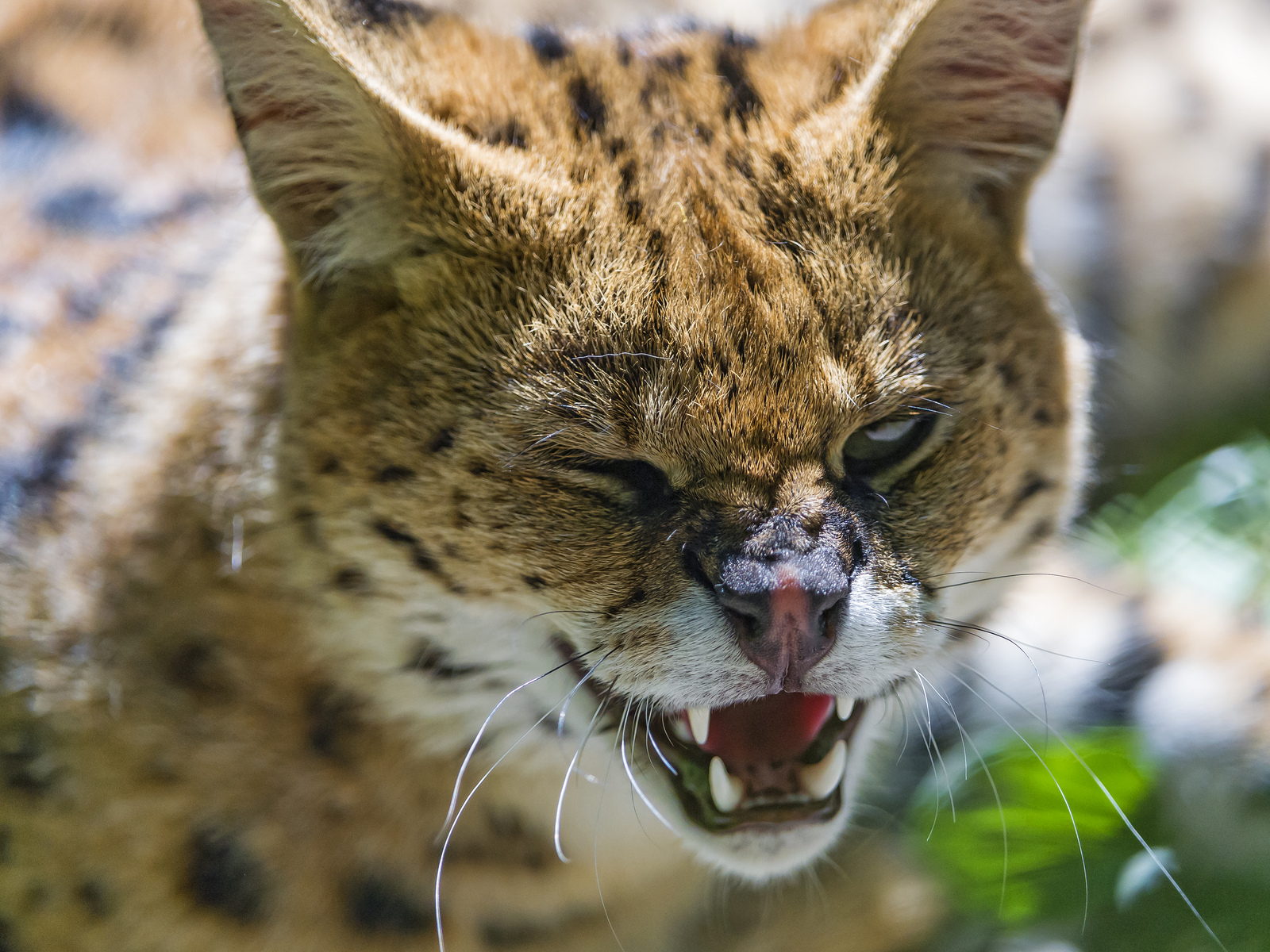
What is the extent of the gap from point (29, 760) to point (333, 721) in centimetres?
57

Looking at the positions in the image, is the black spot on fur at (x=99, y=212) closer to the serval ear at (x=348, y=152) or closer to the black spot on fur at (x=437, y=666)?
the serval ear at (x=348, y=152)

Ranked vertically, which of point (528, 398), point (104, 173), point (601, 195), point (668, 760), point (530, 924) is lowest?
point (530, 924)

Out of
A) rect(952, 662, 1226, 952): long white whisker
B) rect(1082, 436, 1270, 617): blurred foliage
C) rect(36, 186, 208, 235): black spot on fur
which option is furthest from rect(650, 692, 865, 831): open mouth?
rect(36, 186, 208, 235): black spot on fur

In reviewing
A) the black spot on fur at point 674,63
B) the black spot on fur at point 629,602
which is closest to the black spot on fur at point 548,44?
the black spot on fur at point 674,63

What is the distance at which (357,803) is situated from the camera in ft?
8.73

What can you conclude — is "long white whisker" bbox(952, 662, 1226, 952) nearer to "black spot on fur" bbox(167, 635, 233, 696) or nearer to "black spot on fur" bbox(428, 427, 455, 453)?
"black spot on fur" bbox(428, 427, 455, 453)

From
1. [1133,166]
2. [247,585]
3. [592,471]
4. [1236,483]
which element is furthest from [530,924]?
[1133,166]

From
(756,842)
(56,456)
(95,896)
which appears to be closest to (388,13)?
(56,456)

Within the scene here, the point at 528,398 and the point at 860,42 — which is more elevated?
the point at 860,42

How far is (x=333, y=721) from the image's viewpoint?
2.62 metres

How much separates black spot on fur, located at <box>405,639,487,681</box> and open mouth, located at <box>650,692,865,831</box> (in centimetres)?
36

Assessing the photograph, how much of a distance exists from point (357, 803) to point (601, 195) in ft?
4.02

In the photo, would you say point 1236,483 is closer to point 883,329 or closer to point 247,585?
point 883,329

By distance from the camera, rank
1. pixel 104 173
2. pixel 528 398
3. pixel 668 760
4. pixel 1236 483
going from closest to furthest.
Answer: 1. pixel 528 398
2. pixel 668 760
3. pixel 104 173
4. pixel 1236 483
